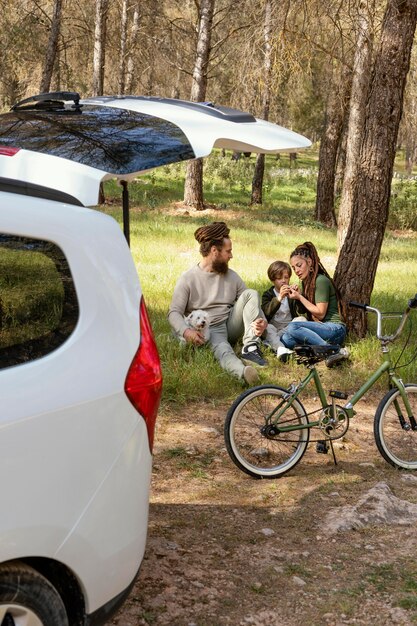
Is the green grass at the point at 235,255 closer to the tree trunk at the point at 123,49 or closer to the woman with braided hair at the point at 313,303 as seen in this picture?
the woman with braided hair at the point at 313,303

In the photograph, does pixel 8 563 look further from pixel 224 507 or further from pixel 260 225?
pixel 260 225

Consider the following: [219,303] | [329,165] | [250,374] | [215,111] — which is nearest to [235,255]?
[219,303]

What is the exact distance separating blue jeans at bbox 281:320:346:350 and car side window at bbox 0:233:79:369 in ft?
16.2

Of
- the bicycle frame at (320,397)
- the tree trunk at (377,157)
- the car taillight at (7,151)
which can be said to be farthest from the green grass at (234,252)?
the bicycle frame at (320,397)

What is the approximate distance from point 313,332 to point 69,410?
5098 mm

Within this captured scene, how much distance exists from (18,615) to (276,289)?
5700 mm

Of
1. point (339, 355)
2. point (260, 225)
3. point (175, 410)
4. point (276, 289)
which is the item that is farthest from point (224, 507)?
point (260, 225)

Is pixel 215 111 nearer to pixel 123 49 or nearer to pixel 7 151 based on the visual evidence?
pixel 7 151

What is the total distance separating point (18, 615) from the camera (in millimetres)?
2559

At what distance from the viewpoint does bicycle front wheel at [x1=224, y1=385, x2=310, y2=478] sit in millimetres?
5547

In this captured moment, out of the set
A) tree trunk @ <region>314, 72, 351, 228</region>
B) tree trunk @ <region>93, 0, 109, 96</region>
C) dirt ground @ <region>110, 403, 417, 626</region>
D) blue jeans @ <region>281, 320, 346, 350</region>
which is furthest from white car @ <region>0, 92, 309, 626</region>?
tree trunk @ <region>93, 0, 109, 96</region>

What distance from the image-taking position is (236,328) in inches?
306

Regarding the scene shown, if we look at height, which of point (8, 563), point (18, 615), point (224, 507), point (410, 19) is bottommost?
point (224, 507)

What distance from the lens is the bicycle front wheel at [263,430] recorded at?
18.2ft
